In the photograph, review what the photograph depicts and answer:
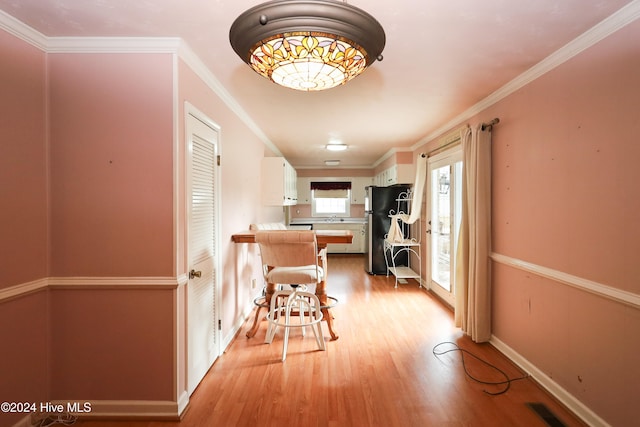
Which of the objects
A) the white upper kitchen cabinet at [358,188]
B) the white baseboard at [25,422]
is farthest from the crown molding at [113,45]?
the white upper kitchen cabinet at [358,188]

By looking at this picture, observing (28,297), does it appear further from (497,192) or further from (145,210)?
(497,192)

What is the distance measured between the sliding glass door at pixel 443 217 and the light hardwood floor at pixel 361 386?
997 millimetres

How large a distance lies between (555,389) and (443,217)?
248cm

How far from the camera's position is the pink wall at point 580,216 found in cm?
161

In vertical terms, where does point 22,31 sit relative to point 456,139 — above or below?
above

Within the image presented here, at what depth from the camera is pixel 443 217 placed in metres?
4.26

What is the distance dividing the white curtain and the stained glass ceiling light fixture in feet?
6.77

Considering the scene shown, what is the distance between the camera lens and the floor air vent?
183cm

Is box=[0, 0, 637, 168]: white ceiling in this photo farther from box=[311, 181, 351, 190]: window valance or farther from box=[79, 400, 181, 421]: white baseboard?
box=[311, 181, 351, 190]: window valance

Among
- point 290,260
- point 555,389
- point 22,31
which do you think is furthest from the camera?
point 290,260

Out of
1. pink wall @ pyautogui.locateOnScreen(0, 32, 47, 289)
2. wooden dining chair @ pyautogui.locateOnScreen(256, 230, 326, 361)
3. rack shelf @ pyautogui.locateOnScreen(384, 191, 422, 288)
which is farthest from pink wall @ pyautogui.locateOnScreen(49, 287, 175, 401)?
rack shelf @ pyautogui.locateOnScreen(384, 191, 422, 288)

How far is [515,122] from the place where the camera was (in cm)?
251

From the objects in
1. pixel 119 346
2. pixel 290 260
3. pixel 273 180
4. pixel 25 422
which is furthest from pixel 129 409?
pixel 273 180

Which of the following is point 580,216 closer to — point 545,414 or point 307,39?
point 545,414
